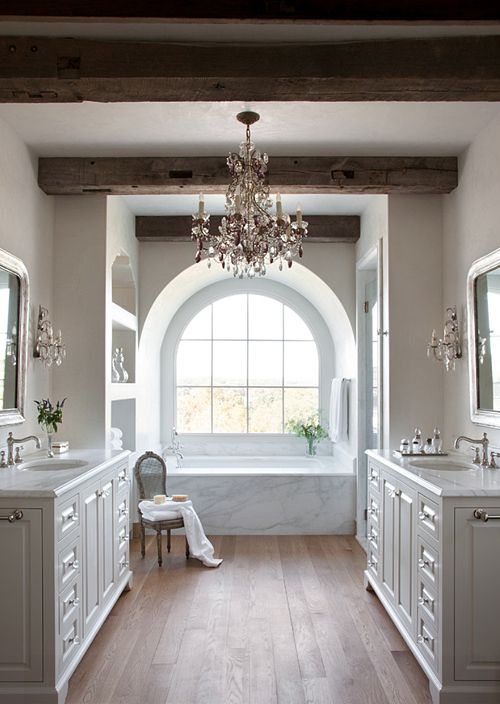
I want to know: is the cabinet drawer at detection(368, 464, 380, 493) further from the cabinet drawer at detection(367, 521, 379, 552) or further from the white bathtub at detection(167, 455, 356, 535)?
the white bathtub at detection(167, 455, 356, 535)

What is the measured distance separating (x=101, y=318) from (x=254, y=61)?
2.29 meters

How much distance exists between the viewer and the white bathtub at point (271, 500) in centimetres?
576

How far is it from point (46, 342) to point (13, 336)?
0.50 meters

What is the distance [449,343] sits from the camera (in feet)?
13.6

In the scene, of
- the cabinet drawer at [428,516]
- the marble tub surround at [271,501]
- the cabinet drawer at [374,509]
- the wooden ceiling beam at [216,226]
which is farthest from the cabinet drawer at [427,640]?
the wooden ceiling beam at [216,226]

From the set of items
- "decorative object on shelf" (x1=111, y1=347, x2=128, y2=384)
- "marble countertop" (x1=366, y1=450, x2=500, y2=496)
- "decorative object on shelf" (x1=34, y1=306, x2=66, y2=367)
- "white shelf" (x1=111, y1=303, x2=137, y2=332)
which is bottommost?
"marble countertop" (x1=366, y1=450, x2=500, y2=496)

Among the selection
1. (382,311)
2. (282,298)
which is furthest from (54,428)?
(282,298)

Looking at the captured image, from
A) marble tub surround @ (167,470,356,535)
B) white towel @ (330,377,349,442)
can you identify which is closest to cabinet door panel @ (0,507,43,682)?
marble tub surround @ (167,470,356,535)

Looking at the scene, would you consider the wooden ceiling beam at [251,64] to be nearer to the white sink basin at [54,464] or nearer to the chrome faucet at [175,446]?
the white sink basin at [54,464]

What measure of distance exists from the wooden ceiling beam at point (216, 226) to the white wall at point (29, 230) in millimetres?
1255

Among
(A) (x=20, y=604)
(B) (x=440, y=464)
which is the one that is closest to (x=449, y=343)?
(B) (x=440, y=464)

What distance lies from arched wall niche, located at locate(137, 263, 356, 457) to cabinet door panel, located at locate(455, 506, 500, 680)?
3187mm

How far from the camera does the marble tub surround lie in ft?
18.9

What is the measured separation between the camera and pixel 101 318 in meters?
4.57
